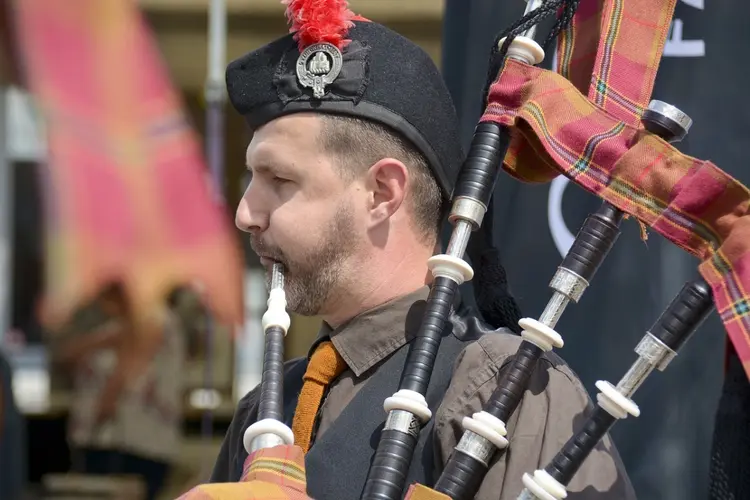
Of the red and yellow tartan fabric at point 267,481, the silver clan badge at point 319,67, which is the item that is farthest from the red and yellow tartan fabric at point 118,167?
the red and yellow tartan fabric at point 267,481

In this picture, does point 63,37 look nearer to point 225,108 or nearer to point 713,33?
point 225,108

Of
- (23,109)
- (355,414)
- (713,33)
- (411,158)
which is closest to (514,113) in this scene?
(411,158)

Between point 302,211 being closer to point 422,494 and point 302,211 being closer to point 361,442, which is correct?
point 361,442

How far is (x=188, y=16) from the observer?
4766mm

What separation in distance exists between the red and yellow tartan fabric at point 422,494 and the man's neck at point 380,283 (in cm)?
42

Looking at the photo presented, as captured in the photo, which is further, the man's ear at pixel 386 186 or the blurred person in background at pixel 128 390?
the blurred person in background at pixel 128 390

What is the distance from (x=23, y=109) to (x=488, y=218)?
11.6ft

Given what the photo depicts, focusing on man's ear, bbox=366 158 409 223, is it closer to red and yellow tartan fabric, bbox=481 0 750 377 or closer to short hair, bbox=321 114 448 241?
short hair, bbox=321 114 448 241

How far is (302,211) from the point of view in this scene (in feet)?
5.69

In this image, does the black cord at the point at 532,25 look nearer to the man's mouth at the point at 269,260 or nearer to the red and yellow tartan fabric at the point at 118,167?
the man's mouth at the point at 269,260

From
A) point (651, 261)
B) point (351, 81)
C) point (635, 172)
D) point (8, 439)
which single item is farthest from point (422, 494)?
point (8, 439)

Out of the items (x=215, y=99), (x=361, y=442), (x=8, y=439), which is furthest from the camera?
(x=215, y=99)

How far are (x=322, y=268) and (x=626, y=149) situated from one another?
0.55 meters

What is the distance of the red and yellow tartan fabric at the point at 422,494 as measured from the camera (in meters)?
1.40
